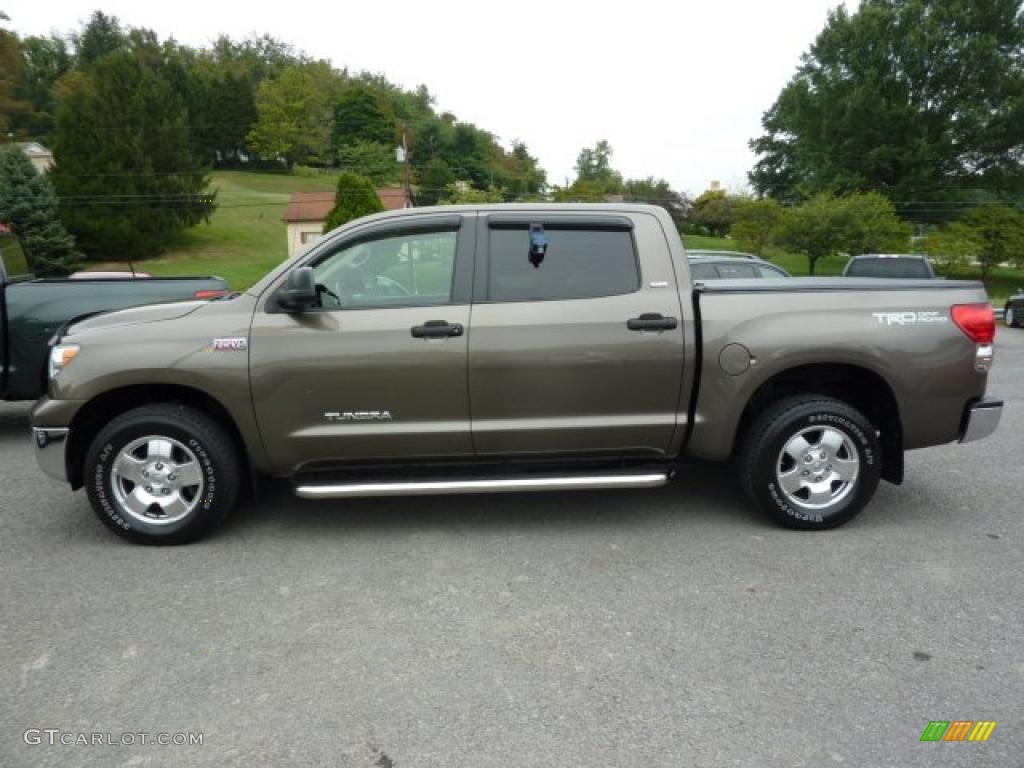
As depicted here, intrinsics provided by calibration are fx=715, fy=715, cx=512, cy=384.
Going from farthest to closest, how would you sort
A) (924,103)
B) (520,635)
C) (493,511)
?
1. (924,103)
2. (493,511)
3. (520,635)

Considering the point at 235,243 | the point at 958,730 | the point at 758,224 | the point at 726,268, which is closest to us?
the point at 958,730

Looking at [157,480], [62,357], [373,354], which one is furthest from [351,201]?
[373,354]

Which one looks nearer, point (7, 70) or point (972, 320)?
point (972, 320)

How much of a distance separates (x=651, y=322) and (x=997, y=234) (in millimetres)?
35438

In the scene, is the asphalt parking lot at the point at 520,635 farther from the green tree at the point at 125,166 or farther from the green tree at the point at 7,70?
the green tree at the point at 7,70

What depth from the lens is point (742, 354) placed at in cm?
412

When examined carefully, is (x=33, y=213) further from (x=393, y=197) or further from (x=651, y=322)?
(x=651, y=322)

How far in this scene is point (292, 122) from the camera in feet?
309

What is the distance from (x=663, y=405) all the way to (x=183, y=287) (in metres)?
4.68

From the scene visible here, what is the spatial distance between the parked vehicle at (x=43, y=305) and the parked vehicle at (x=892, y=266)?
12356 mm

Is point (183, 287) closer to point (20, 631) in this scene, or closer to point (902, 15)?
point (20, 631)

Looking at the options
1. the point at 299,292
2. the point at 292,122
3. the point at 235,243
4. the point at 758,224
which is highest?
the point at 292,122

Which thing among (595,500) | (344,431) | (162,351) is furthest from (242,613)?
(595,500)

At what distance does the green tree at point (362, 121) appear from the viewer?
9381cm
